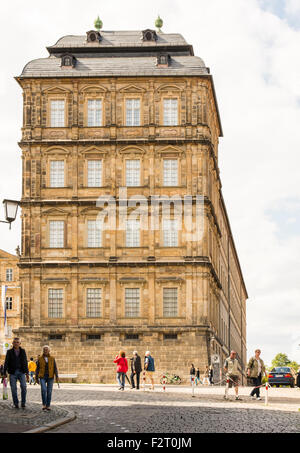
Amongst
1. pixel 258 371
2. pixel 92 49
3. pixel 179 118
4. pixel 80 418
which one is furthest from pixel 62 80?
pixel 80 418

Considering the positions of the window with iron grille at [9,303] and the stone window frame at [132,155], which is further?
the window with iron grille at [9,303]

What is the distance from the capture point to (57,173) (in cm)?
6462

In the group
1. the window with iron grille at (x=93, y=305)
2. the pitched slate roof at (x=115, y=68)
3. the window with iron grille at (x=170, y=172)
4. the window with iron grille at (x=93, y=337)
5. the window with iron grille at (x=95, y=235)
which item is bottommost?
the window with iron grille at (x=93, y=337)

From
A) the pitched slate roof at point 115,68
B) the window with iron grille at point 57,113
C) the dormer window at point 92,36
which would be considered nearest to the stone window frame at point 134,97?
the pitched slate roof at point 115,68

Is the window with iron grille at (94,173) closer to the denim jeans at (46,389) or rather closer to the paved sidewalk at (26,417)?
the paved sidewalk at (26,417)

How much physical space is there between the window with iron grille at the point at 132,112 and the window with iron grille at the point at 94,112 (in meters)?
1.85

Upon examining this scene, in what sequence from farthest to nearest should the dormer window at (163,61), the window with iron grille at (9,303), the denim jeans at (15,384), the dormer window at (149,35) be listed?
the window with iron grille at (9,303), the dormer window at (149,35), the dormer window at (163,61), the denim jeans at (15,384)

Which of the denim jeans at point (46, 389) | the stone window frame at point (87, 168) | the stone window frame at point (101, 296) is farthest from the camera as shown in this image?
the stone window frame at point (87, 168)

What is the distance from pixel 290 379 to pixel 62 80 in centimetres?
2448

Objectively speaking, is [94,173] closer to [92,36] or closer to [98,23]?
[92,36]

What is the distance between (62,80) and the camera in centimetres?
6525

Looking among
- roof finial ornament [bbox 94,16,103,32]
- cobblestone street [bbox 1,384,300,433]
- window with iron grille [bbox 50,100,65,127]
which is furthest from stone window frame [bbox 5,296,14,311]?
cobblestone street [bbox 1,384,300,433]

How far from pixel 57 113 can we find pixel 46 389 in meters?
41.1

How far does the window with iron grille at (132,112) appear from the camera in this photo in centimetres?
6506
